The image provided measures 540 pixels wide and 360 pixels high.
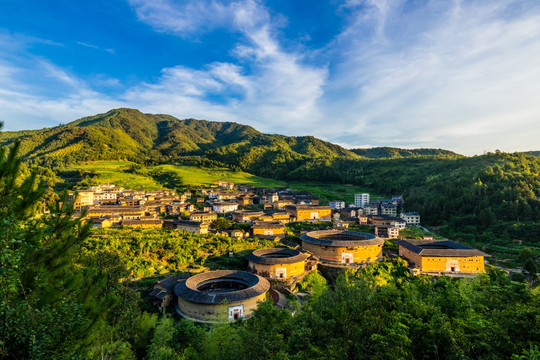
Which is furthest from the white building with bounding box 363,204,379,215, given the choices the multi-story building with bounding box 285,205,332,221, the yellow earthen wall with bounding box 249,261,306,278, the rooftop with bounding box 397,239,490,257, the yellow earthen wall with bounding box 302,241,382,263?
the yellow earthen wall with bounding box 249,261,306,278

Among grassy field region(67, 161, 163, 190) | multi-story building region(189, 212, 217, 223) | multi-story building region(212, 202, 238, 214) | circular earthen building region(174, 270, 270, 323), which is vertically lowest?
circular earthen building region(174, 270, 270, 323)

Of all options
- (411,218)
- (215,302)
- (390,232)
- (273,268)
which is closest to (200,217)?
(273,268)

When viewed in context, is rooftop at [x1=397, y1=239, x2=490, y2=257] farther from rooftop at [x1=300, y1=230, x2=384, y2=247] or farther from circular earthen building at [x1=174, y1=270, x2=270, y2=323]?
circular earthen building at [x1=174, y1=270, x2=270, y2=323]

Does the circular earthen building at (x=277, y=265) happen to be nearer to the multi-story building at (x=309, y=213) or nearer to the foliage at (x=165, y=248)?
the foliage at (x=165, y=248)

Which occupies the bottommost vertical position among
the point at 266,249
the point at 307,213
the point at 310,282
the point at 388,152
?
the point at 310,282

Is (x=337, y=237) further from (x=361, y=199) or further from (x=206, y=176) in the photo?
(x=206, y=176)

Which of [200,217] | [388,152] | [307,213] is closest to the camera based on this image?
[200,217]

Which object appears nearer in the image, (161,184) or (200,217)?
(200,217)

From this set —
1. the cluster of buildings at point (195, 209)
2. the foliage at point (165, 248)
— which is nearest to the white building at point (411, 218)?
the cluster of buildings at point (195, 209)

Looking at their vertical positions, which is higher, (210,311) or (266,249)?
(266,249)
